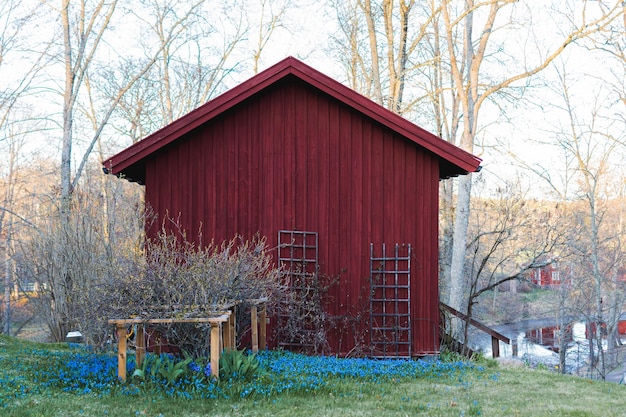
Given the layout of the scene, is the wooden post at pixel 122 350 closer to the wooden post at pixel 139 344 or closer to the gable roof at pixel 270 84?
the wooden post at pixel 139 344

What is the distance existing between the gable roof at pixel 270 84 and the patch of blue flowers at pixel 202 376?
11.8 ft

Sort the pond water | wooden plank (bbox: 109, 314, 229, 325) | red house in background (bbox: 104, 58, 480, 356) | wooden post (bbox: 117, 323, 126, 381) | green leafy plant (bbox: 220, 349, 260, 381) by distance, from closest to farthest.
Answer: wooden plank (bbox: 109, 314, 229, 325), wooden post (bbox: 117, 323, 126, 381), green leafy plant (bbox: 220, 349, 260, 381), red house in background (bbox: 104, 58, 480, 356), the pond water

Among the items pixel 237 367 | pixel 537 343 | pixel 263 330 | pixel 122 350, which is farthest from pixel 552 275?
pixel 122 350

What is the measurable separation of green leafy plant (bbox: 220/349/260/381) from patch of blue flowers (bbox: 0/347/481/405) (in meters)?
0.04

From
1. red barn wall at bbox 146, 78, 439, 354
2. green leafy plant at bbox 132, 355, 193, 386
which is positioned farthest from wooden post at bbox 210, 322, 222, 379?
red barn wall at bbox 146, 78, 439, 354

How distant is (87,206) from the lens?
43.4 feet

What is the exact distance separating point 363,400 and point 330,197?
5036mm

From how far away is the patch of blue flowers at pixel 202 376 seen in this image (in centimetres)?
762

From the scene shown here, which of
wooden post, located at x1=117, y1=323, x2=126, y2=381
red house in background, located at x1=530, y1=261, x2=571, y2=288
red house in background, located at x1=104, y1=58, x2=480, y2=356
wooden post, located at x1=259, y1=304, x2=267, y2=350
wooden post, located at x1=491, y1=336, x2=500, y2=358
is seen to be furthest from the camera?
red house in background, located at x1=530, y1=261, x2=571, y2=288

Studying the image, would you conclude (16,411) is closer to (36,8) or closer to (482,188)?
(36,8)

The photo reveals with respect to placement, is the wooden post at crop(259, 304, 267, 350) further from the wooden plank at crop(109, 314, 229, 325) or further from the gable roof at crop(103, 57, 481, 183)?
the gable roof at crop(103, 57, 481, 183)

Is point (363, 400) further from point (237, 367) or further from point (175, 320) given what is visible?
point (175, 320)

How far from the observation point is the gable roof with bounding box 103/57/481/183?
11.5 metres

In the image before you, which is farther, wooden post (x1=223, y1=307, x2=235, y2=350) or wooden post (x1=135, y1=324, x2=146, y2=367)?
wooden post (x1=223, y1=307, x2=235, y2=350)
